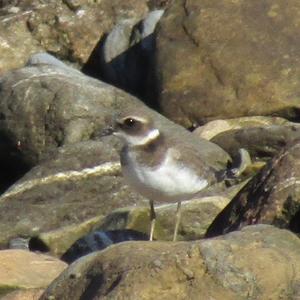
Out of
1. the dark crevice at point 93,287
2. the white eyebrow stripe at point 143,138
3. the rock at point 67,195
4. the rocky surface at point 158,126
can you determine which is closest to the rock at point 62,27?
the rocky surface at point 158,126

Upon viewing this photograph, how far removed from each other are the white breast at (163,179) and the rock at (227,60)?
5101 millimetres

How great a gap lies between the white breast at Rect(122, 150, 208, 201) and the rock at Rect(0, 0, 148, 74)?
849 cm

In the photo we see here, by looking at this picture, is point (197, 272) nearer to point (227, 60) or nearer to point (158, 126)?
point (158, 126)

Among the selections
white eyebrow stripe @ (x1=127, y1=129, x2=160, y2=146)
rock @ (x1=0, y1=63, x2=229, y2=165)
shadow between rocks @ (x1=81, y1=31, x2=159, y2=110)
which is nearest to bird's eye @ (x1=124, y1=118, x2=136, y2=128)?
white eyebrow stripe @ (x1=127, y1=129, x2=160, y2=146)

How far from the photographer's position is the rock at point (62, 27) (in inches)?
735

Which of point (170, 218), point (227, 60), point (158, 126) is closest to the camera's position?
point (170, 218)

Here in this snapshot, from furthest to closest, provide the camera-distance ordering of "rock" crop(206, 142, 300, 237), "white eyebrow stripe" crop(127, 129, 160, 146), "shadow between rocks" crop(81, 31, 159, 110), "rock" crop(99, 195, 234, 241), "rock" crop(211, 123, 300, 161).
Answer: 1. "shadow between rocks" crop(81, 31, 159, 110)
2. "rock" crop(211, 123, 300, 161)
3. "rock" crop(99, 195, 234, 241)
4. "white eyebrow stripe" crop(127, 129, 160, 146)
5. "rock" crop(206, 142, 300, 237)

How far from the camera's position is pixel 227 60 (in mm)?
15578

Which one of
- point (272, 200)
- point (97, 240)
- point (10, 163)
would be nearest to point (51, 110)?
point (10, 163)

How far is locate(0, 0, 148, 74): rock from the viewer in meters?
18.7

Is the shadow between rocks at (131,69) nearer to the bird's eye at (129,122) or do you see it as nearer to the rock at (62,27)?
the rock at (62,27)

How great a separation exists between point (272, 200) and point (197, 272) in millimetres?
2278

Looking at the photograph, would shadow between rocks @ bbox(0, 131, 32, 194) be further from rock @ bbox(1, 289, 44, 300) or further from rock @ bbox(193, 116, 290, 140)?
rock @ bbox(1, 289, 44, 300)

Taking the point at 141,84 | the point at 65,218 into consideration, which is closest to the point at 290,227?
the point at 65,218
